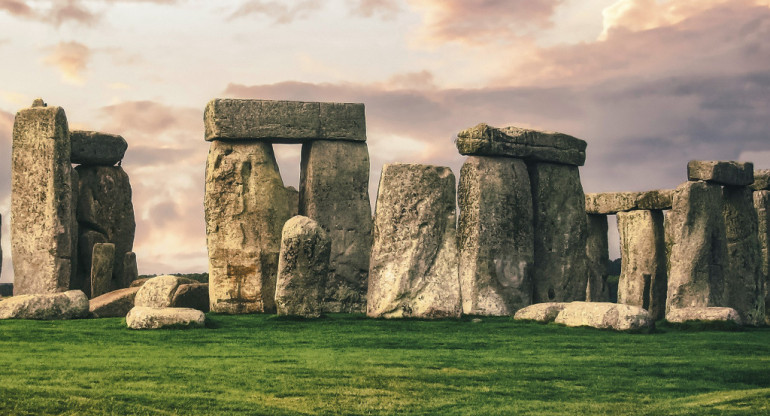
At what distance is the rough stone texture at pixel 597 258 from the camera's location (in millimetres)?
22984

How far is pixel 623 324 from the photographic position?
49.4 ft

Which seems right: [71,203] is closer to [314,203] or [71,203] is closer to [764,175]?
[314,203]

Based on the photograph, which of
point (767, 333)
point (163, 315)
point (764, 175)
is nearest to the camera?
point (163, 315)

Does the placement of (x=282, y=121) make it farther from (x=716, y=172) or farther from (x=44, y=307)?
(x=716, y=172)

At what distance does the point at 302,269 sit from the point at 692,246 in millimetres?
6464

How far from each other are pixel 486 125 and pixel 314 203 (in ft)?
10.8

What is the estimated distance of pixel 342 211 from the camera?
63.5 feet

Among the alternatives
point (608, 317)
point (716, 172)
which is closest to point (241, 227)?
point (608, 317)

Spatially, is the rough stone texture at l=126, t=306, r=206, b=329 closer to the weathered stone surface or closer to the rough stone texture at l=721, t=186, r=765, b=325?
the weathered stone surface

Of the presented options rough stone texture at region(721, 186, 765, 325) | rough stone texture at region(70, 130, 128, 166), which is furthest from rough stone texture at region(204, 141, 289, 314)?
rough stone texture at region(721, 186, 765, 325)

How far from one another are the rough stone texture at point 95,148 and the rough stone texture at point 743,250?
1119 cm

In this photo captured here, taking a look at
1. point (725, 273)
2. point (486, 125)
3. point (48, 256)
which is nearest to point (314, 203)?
point (486, 125)

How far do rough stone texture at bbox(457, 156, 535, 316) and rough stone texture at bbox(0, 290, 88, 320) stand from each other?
6280mm

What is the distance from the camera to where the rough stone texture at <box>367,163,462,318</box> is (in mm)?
16234
